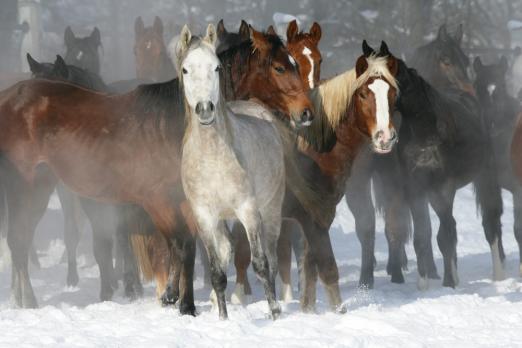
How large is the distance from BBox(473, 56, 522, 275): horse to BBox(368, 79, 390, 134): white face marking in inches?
177

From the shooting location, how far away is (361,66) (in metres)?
7.71

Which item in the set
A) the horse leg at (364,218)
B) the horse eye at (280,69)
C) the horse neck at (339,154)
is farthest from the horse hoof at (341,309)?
the horse leg at (364,218)

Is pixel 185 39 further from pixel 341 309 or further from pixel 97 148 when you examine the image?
pixel 341 309

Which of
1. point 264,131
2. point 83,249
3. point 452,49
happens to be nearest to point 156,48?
point 83,249

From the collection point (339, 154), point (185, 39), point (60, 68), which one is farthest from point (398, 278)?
point (185, 39)

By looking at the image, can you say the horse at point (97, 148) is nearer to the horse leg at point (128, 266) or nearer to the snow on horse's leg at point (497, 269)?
the horse leg at point (128, 266)

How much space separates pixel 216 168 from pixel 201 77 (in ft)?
2.01

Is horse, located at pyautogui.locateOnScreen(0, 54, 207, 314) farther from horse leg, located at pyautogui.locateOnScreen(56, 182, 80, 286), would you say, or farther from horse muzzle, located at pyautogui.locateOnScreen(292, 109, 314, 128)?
horse leg, located at pyautogui.locateOnScreen(56, 182, 80, 286)

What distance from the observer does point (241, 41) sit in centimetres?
912

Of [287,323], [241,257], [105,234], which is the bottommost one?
[287,323]

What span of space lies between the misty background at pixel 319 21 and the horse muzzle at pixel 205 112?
44.7ft

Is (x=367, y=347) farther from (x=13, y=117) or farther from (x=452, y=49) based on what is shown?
(x=452, y=49)

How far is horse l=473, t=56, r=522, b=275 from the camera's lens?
1193 cm

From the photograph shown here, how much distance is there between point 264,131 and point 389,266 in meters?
3.86
